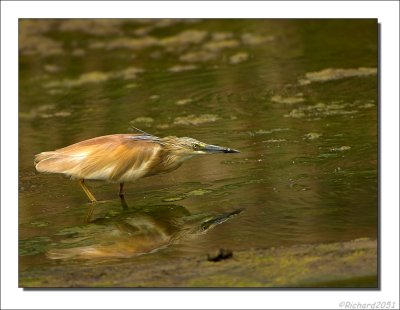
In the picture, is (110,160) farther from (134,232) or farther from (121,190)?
(134,232)

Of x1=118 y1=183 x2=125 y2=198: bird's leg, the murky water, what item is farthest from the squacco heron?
the murky water

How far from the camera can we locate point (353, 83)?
362 inches

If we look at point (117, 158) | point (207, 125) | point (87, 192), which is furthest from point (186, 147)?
point (207, 125)

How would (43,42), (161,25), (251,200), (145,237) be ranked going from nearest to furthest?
(145,237) → (251,200) → (43,42) → (161,25)

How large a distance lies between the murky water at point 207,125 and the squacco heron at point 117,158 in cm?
29

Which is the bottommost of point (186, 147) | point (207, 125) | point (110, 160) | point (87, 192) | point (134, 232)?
point (134, 232)

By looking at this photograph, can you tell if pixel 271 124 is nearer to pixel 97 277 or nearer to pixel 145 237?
pixel 145 237

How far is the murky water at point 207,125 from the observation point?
6.05 meters

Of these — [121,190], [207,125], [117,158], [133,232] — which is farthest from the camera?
[207,125]

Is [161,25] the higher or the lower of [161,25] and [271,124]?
the higher

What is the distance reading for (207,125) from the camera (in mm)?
8711

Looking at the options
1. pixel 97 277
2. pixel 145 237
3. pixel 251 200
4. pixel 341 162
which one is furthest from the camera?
pixel 341 162

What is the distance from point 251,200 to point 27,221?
1794mm

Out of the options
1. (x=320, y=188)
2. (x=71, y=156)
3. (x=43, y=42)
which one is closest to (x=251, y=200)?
(x=320, y=188)
